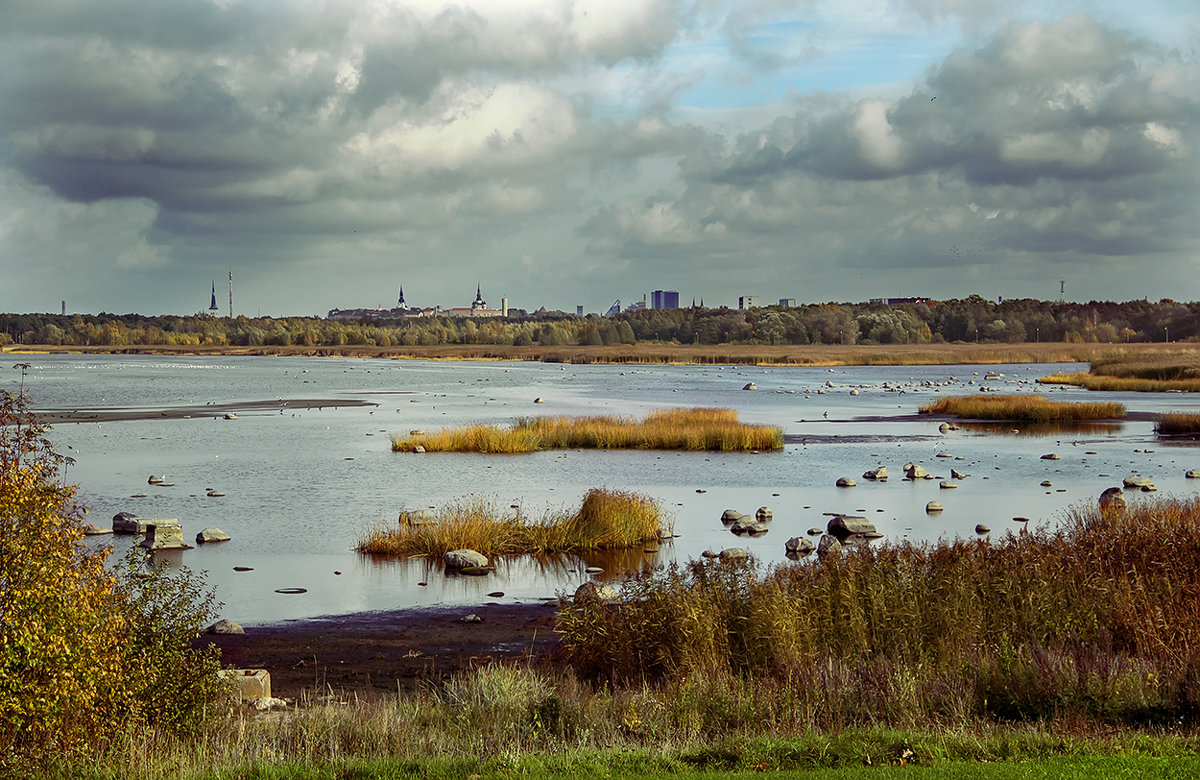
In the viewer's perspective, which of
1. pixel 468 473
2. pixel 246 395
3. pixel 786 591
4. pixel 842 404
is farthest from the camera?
pixel 246 395

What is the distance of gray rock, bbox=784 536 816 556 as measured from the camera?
23.3 m

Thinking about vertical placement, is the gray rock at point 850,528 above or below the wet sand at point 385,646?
above

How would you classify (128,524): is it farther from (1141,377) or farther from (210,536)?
(1141,377)

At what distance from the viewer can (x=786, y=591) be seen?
15.7 meters

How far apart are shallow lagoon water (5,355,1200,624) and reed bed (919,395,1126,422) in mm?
4105

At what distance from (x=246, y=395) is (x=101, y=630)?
3132 inches

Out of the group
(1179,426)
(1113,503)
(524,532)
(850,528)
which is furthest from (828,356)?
(524,532)

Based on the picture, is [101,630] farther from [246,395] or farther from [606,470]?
[246,395]

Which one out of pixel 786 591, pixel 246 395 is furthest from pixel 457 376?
pixel 786 591

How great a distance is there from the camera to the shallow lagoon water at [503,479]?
23016mm

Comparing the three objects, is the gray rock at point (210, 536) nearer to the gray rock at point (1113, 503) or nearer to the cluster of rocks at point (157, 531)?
the cluster of rocks at point (157, 531)

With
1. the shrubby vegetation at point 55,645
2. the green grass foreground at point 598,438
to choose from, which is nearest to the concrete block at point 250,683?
the shrubby vegetation at point 55,645

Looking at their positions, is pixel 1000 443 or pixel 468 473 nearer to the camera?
pixel 468 473

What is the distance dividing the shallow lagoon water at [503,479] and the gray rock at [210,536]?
625 mm
